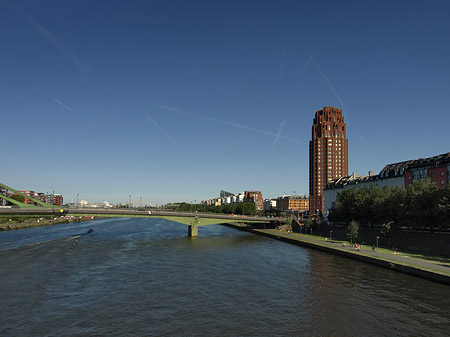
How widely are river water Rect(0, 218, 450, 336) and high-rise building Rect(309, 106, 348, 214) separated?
123602mm

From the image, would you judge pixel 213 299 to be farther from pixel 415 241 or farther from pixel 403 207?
pixel 403 207

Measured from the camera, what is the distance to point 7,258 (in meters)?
57.1

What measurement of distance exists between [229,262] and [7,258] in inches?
1581

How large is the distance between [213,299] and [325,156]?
15594 centimetres

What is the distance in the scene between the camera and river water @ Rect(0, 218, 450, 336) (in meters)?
26.7

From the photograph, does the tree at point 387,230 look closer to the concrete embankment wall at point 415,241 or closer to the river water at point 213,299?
the concrete embankment wall at point 415,241

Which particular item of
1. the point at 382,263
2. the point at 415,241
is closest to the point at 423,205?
the point at 415,241

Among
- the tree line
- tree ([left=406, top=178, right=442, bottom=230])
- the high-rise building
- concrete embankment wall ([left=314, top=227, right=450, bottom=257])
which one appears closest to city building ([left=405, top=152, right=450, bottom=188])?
the tree line

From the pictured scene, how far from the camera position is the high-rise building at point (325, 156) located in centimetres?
17612

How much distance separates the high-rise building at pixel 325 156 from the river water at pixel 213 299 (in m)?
124

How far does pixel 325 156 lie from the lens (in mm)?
→ 177750

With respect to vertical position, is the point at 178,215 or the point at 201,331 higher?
the point at 178,215

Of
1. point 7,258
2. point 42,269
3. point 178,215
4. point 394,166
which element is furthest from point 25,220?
point 394,166

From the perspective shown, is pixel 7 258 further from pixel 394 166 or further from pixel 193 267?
pixel 394 166
